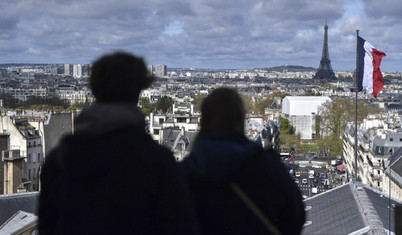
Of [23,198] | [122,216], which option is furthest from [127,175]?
[23,198]

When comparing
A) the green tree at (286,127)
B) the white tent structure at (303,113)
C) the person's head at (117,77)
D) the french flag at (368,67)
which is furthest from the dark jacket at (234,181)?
the white tent structure at (303,113)

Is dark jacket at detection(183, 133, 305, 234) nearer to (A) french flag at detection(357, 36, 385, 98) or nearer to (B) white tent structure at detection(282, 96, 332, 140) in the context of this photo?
(A) french flag at detection(357, 36, 385, 98)

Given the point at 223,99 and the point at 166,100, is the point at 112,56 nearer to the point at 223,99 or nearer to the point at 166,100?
the point at 223,99

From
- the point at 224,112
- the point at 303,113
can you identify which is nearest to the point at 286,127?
the point at 303,113

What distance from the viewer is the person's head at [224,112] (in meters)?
3.87

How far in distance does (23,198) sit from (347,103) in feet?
304

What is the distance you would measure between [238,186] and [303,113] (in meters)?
134

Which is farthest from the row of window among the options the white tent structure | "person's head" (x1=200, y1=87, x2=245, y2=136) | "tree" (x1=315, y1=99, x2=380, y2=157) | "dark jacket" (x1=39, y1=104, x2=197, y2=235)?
the white tent structure

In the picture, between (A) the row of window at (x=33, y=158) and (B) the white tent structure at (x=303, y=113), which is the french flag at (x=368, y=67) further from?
(B) the white tent structure at (x=303, y=113)

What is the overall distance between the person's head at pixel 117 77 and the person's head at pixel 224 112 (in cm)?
42

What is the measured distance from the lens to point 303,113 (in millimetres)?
136875

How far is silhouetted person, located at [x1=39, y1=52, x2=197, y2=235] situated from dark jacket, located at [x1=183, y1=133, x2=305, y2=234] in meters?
0.30

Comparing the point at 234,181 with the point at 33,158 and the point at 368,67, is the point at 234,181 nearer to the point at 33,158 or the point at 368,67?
the point at 368,67

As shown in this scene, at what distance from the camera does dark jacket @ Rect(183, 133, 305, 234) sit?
3703 millimetres
